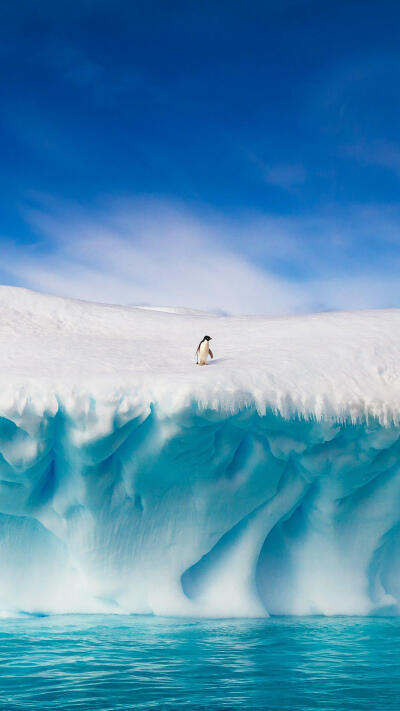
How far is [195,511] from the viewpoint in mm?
7492

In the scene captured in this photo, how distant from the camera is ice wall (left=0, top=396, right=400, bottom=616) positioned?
6.90 m

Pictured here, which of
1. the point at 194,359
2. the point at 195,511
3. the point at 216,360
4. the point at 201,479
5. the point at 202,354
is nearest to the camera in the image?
the point at 201,479

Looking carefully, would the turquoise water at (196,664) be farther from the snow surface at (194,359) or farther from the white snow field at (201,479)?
the snow surface at (194,359)

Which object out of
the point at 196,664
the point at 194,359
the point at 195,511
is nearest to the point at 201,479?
the point at 195,511

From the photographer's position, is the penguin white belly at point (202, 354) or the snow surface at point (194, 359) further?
the penguin white belly at point (202, 354)

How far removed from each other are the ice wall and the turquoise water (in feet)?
1.46

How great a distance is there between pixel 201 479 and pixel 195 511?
0.41 m

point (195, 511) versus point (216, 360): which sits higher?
point (216, 360)

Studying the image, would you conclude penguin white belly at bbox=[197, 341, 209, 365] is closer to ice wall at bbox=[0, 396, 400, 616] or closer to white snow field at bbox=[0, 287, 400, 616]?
white snow field at bbox=[0, 287, 400, 616]

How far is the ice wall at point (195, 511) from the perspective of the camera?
690 centimetres

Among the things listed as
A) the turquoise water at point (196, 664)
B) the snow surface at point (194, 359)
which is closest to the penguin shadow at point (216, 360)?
the snow surface at point (194, 359)

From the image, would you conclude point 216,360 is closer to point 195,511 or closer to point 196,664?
point 195,511

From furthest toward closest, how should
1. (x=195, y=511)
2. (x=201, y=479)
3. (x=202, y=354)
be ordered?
(x=202, y=354) < (x=195, y=511) < (x=201, y=479)

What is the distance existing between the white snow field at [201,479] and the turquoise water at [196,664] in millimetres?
470
